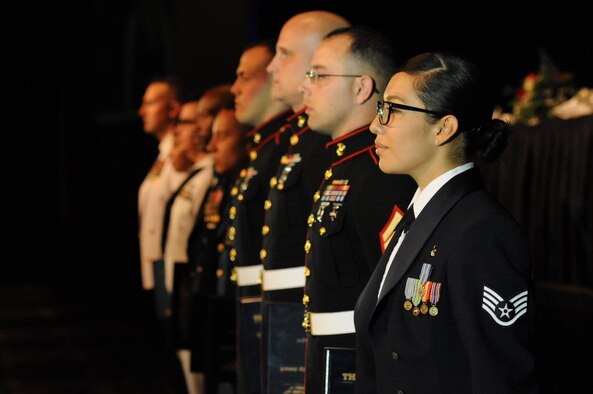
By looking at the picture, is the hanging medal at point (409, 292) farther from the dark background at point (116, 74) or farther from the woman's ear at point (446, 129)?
the dark background at point (116, 74)

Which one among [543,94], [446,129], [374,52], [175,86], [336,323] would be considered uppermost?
[175,86]

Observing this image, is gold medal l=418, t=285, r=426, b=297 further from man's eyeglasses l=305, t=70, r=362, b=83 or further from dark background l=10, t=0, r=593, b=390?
dark background l=10, t=0, r=593, b=390

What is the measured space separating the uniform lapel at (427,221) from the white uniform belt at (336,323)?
58 centimetres

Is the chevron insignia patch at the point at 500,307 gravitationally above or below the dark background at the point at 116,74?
below

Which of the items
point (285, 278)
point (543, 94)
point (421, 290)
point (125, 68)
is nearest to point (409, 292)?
point (421, 290)

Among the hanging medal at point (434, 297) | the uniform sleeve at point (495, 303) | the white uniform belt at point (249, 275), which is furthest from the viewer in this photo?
the white uniform belt at point (249, 275)

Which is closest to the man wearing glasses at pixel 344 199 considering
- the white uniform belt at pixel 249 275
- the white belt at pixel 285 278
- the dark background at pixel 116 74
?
the white belt at pixel 285 278

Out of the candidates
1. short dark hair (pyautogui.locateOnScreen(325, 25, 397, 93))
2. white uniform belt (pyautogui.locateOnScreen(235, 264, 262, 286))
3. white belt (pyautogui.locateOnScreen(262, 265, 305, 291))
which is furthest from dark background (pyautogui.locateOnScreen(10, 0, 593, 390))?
short dark hair (pyautogui.locateOnScreen(325, 25, 397, 93))

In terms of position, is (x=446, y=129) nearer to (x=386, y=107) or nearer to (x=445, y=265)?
(x=386, y=107)

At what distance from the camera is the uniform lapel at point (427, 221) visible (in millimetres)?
2363

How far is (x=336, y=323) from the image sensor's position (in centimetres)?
298

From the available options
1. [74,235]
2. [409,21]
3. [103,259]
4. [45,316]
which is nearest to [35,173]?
[74,235]

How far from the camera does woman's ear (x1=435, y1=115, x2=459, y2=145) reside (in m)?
2.44

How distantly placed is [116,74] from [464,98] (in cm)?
813
